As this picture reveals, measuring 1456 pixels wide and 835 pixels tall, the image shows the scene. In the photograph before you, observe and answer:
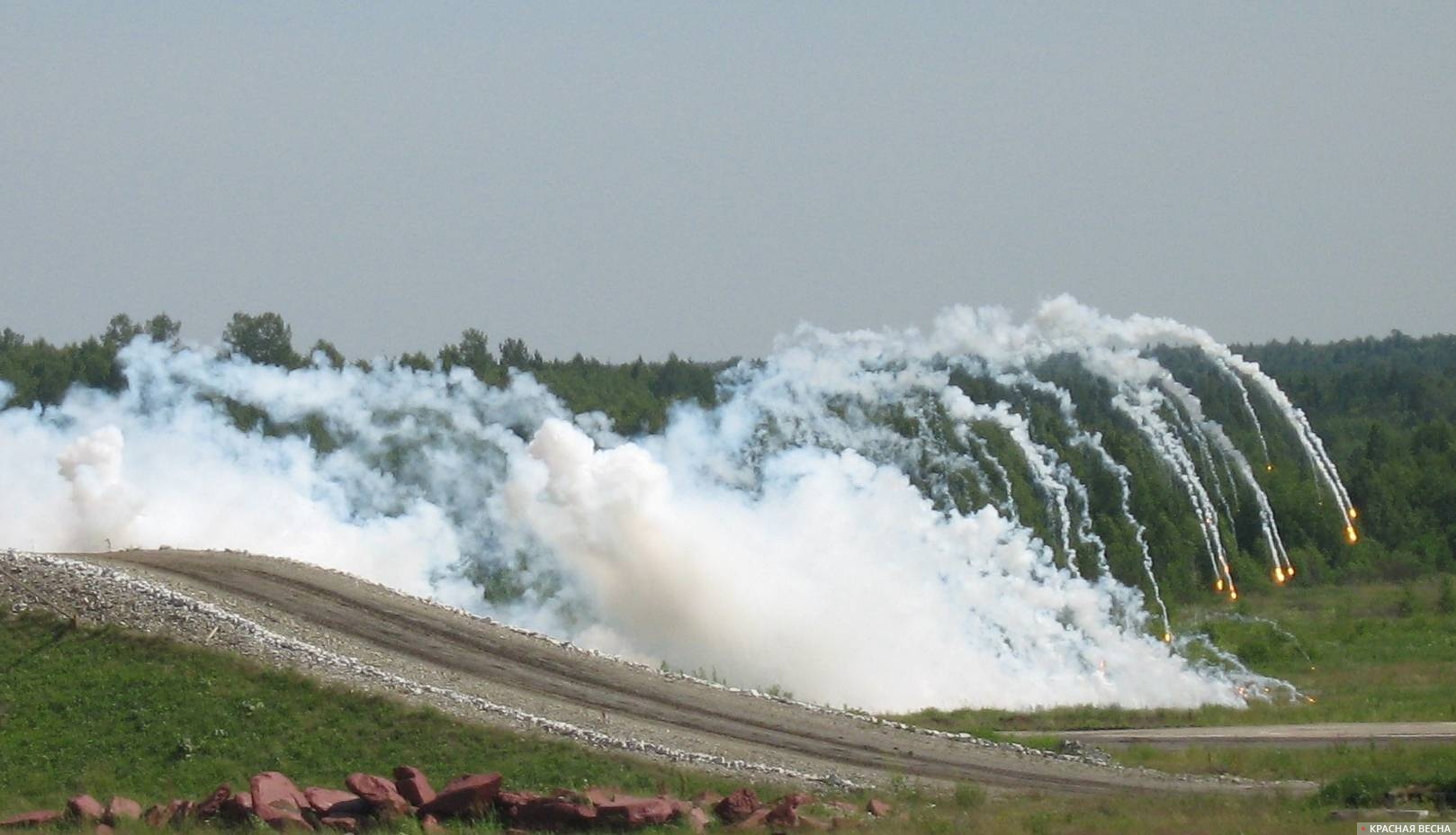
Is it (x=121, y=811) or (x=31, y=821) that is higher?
(x=121, y=811)

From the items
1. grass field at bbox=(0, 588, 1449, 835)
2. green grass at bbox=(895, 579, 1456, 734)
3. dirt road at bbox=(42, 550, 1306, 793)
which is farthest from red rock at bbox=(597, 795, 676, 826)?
green grass at bbox=(895, 579, 1456, 734)

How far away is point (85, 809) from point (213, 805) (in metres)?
2.36

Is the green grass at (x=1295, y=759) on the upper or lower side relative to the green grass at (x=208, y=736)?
upper

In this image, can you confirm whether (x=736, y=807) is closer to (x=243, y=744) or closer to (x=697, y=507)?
(x=243, y=744)

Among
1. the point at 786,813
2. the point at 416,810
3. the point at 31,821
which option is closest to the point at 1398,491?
the point at 786,813

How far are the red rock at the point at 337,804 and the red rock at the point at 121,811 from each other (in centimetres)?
294

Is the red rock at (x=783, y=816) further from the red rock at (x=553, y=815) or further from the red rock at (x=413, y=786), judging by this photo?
the red rock at (x=413, y=786)

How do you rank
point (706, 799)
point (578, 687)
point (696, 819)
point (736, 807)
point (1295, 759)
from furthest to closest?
point (578, 687) → point (1295, 759) → point (706, 799) → point (736, 807) → point (696, 819)

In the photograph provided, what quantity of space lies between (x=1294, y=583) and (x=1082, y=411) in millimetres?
27998

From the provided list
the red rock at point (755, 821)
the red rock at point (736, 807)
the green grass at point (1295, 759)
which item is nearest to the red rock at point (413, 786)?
the red rock at point (736, 807)

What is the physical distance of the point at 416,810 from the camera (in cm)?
3077

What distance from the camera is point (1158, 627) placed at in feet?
233

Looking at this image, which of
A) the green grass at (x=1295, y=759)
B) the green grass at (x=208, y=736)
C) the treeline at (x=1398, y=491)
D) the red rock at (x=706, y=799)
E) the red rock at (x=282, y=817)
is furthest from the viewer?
the treeline at (x=1398, y=491)

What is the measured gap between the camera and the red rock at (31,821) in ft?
102
